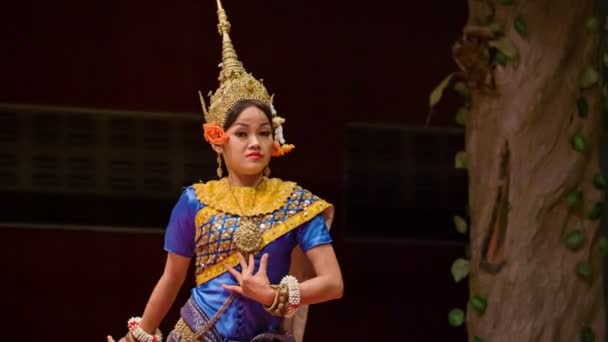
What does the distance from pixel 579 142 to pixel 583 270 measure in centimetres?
33

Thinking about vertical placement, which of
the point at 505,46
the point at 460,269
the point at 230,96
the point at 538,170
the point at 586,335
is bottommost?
the point at 586,335

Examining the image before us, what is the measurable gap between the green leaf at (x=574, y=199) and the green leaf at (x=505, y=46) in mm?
385

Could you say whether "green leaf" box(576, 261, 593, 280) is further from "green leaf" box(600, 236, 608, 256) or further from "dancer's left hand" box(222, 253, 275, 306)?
"dancer's left hand" box(222, 253, 275, 306)

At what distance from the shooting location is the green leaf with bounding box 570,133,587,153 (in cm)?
315

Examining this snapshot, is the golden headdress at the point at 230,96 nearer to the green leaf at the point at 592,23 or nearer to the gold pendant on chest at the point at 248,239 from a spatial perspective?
the gold pendant on chest at the point at 248,239

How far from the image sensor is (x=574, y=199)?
10.3 feet

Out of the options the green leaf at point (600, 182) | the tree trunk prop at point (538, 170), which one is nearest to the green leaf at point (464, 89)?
the tree trunk prop at point (538, 170)

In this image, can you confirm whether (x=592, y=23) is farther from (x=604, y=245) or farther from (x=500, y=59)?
(x=604, y=245)

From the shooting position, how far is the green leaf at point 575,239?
10.3 ft

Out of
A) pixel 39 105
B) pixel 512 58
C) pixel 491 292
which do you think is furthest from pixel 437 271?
pixel 39 105

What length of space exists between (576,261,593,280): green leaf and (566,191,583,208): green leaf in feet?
0.49

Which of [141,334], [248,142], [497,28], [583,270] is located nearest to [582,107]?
[497,28]

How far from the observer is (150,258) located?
3902mm

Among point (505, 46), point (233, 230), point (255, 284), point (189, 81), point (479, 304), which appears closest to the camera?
point (255, 284)
